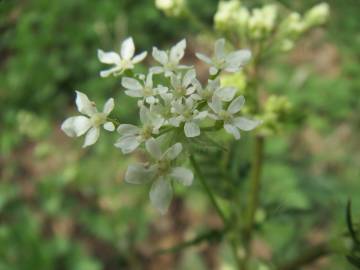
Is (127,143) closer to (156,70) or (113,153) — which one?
(156,70)

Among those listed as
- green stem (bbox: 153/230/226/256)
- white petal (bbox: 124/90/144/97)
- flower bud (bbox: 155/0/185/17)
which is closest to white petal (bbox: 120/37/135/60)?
white petal (bbox: 124/90/144/97)

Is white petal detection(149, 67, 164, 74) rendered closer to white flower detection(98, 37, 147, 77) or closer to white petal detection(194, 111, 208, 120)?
white flower detection(98, 37, 147, 77)

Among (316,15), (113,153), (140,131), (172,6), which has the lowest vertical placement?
(113,153)

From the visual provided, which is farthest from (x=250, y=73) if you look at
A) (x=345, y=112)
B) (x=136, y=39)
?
(x=136, y=39)

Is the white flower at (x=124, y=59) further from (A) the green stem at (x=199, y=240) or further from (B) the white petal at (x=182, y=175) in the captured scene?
(A) the green stem at (x=199, y=240)

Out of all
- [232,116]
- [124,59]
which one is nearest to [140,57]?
[124,59]

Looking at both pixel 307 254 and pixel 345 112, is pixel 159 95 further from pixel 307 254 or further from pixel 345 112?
pixel 345 112
